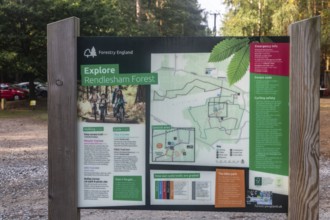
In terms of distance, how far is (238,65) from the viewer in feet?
12.7

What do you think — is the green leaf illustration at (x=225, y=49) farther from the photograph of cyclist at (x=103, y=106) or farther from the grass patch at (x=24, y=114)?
the grass patch at (x=24, y=114)

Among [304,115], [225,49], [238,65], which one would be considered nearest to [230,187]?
[304,115]

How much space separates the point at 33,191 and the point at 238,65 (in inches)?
223

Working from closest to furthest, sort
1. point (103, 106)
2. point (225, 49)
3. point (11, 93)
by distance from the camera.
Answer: point (225, 49) < point (103, 106) < point (11, 93)

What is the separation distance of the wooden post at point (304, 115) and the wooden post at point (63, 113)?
65.0 inches

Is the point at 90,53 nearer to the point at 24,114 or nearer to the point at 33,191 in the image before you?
the point at 33,191

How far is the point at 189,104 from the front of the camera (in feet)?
12.9

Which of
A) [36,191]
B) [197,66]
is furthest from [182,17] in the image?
[197,66]

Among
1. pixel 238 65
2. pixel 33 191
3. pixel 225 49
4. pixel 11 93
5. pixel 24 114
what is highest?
pixel 11 93

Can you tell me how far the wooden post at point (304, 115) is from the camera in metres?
3.74

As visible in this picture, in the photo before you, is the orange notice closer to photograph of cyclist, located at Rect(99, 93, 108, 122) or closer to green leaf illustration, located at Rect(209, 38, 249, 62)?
green leaf illustration, located at Rect(209, 38, 249, 62)

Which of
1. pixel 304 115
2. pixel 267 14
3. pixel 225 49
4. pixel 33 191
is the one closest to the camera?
pixel 304 115

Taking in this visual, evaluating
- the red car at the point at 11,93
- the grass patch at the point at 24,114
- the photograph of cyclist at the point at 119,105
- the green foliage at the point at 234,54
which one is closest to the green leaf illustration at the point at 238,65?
the green foliage at the point at 234,54

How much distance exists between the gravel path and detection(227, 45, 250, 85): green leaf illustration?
121 inches
